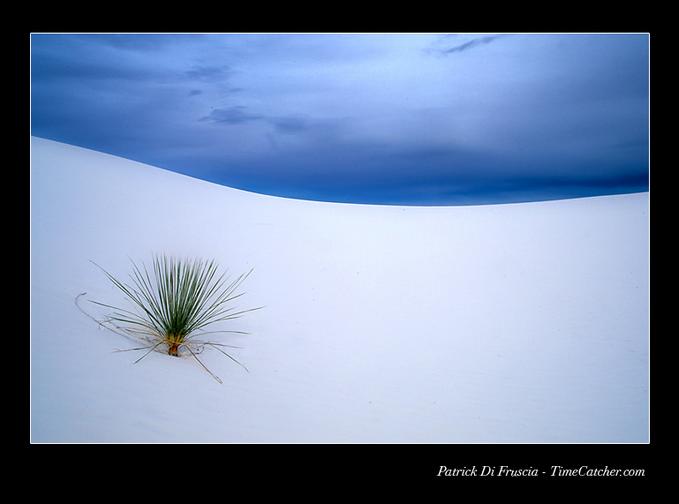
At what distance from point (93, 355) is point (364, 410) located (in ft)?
6.10

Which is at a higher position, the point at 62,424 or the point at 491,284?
the point at 491,284

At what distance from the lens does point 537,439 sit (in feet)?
8.66

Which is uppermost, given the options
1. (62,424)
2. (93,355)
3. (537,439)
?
(93,355)

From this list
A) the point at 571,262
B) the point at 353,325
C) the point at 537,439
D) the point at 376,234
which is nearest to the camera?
the point at 537,439

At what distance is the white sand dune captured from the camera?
8.33 feet

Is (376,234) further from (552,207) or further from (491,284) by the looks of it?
(552,207)

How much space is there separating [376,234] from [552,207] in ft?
16.8

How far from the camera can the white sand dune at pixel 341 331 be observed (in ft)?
8.33

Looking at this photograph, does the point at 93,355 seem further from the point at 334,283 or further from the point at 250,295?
the point at 334,283

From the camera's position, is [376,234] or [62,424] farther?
[376,234]

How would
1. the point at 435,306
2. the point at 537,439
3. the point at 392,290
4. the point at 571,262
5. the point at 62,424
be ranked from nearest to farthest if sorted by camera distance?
the point at 62,424 < the point at 537,439 < the point at 435,306 < the point at 392,290 < the point at 571,262

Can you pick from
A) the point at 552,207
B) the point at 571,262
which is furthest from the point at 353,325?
the point at 552,207

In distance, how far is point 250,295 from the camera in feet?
14.4

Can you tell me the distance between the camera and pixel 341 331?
13.0 ft
